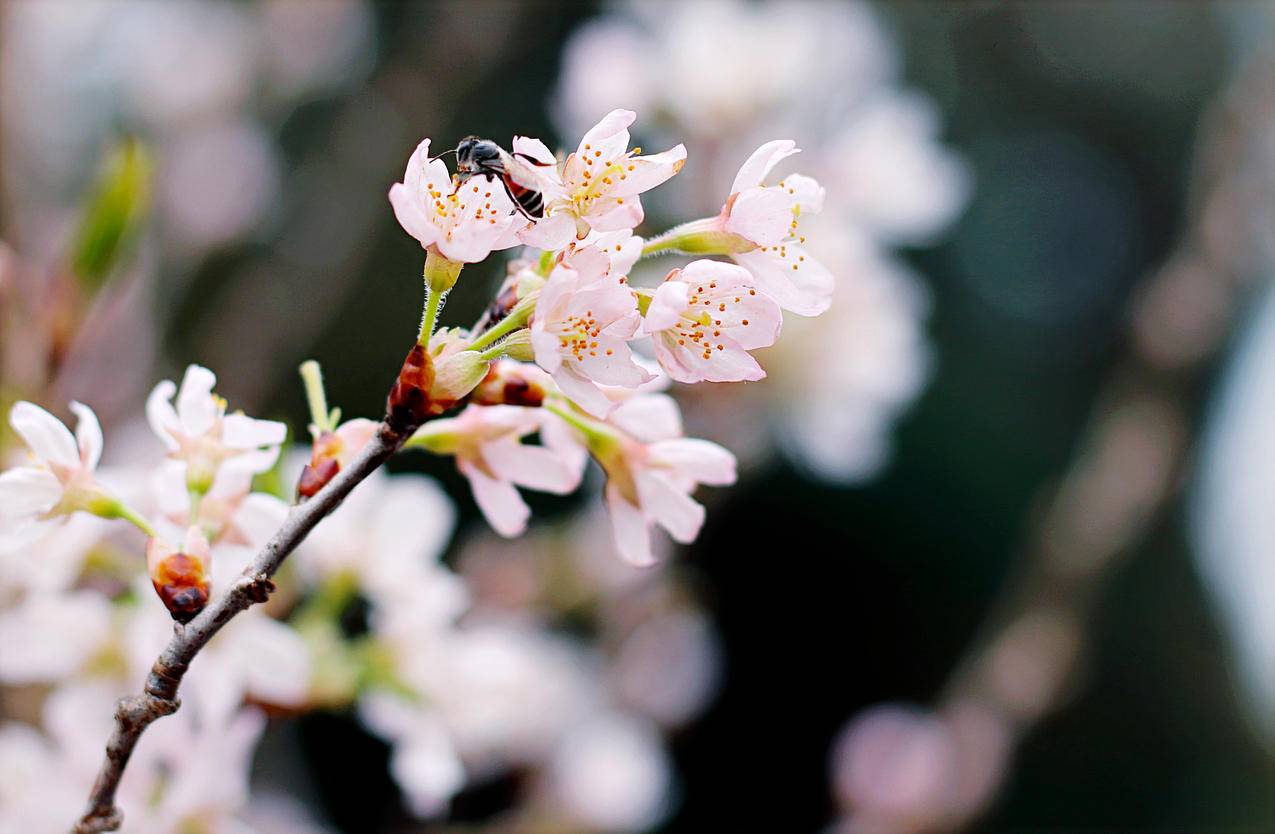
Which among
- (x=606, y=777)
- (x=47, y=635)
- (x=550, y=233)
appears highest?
(x=550, y=233)

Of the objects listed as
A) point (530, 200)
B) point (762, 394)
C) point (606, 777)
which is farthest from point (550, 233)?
point (606, 777)

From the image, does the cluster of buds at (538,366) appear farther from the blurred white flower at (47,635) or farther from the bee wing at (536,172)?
the blurred white flower at (47,635)

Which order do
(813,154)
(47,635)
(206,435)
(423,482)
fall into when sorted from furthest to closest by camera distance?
(813,154), (423,482), (47,635), (206,435)

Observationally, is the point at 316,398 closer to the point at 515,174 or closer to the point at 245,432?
the point at 245,432

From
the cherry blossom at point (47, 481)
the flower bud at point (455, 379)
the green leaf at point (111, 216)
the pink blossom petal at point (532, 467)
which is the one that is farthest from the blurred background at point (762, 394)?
the flower bud at point (455, 379)

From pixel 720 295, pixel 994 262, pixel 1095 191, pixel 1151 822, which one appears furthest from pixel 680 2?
pixel 1095 191

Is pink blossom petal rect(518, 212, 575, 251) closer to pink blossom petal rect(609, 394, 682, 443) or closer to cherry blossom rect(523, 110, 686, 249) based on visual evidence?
cherry blossom rect(523, 110, 686, 249)

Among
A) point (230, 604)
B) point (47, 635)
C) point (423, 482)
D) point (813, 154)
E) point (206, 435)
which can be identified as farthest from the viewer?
point (813, 154)

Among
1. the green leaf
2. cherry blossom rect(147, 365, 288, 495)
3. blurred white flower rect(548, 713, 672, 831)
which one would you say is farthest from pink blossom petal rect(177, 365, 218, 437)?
blurred white flower rect(548, 713, 672, 831)
